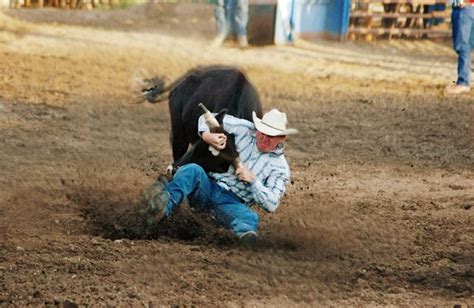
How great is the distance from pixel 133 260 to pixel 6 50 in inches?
321

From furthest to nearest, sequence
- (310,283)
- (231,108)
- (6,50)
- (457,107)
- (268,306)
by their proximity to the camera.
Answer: (6,50), (457,107), (231,108), (310,283), (268,306)

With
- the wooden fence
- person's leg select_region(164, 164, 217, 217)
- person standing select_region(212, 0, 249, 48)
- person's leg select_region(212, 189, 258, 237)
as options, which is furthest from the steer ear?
the wooden fence

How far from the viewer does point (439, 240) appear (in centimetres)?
588

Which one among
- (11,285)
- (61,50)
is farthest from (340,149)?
(61,50)

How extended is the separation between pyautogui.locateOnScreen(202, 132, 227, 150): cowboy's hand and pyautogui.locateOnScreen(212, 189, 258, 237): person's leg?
1.22 ft

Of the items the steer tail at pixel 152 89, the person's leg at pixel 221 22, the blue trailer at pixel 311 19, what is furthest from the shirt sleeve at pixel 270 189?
the blue trailer at pixel 311 19

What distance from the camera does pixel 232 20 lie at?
1459 centimetres

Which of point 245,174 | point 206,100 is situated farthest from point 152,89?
point 245,174

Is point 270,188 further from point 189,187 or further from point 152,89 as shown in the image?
point 152,89

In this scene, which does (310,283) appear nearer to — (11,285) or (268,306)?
(268,306)

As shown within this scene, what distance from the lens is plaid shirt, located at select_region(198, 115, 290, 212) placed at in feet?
17.8

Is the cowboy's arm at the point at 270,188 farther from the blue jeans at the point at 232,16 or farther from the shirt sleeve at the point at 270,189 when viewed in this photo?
the blue jeans at the point at 232,16

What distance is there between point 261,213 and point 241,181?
0.70 meters

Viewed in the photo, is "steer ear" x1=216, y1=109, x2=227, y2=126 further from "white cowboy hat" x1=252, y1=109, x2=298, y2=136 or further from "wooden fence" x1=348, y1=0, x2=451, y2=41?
"wooden fence" x1=348, y1=0, x2=451, y2=41
